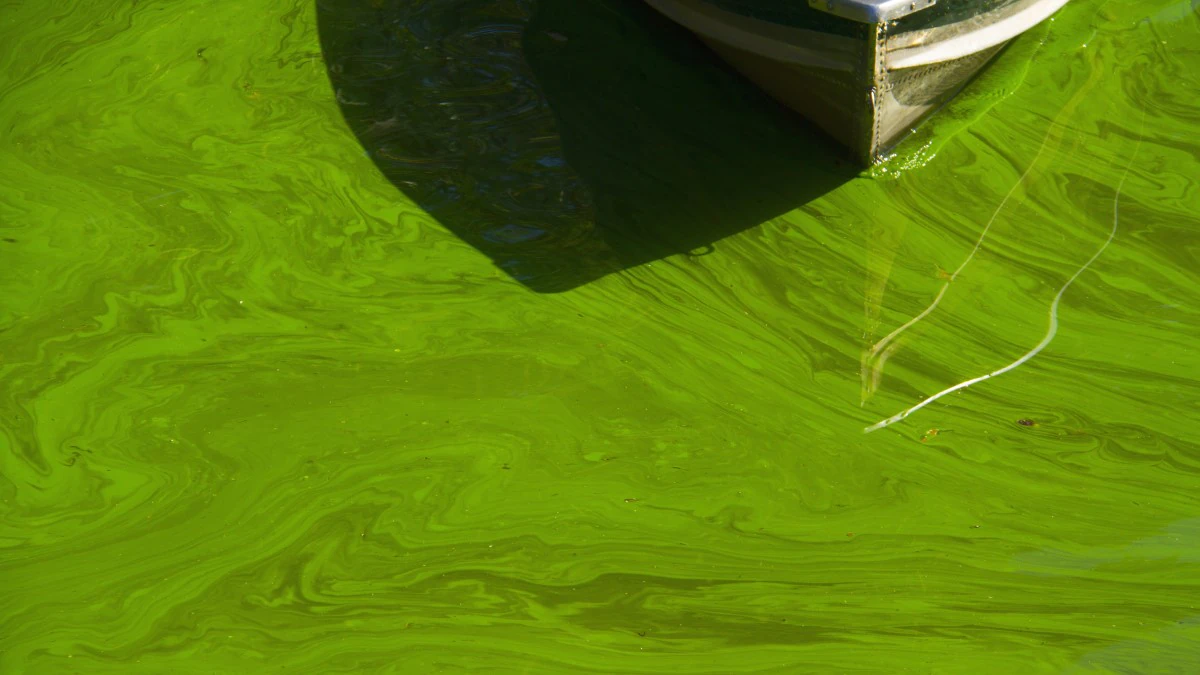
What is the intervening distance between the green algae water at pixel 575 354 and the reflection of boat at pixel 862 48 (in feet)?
0.29

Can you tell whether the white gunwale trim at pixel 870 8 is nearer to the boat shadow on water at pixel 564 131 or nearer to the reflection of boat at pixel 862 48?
the reflection of boat at pixel 862 48

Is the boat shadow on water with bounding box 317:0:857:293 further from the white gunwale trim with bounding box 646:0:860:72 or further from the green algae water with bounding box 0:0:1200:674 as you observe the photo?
the white gunwale trim with bounding box 646:0:860:72

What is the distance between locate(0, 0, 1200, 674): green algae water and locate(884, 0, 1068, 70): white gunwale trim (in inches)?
5.7

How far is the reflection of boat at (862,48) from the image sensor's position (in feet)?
7.12

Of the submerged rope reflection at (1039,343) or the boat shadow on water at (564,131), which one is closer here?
the submerged rope reflection at (1039,343)

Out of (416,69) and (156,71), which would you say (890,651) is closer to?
(416,69)

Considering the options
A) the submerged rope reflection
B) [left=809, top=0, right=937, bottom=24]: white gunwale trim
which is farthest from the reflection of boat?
the submerged rope reflection

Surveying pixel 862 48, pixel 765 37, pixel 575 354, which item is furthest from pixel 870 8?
pixel 575 354

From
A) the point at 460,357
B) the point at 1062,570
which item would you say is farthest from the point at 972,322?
the point at 460,357

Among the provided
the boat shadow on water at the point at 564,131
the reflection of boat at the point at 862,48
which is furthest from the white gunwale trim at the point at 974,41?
the boat shadow on water at the point at 564,131

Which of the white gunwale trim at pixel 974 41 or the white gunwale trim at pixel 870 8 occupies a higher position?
the white gunwale trim at pixel 870 8

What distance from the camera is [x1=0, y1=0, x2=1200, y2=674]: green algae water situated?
175cm

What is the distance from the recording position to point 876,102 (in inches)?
90.0

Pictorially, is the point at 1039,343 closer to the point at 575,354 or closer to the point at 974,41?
the point at 974,41
